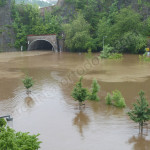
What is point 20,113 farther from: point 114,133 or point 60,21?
point 60,21

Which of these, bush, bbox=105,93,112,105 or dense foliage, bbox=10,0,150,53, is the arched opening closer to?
dense foliage, bbox=10,0,150,53

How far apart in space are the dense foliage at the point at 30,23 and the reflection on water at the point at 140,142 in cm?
4804

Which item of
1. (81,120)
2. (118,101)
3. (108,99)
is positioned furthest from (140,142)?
(108,99)

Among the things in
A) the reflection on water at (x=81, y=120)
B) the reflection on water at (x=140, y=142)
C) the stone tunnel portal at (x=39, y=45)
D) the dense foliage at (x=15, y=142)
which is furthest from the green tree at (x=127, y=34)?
Result: the dense foliage at (x=15, y=142)

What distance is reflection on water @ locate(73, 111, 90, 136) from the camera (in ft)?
42.3

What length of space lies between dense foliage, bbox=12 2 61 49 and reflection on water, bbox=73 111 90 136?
4448 cm

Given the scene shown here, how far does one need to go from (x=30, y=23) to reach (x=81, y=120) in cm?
5060

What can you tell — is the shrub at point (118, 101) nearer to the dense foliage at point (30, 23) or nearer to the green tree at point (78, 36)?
the green tree at point (78, 36)

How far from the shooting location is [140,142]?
36.1 feet

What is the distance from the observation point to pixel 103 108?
1557cm

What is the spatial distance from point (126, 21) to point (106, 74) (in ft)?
74.9

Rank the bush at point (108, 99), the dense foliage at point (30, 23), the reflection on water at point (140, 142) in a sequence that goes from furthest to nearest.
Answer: the dense foliage at point (30, 23), the bush at point (108, 99), the reflection on water at point (140, 142)

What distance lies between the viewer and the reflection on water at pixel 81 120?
12.9 meters

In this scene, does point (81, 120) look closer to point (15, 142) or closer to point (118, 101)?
point (118, 101)
